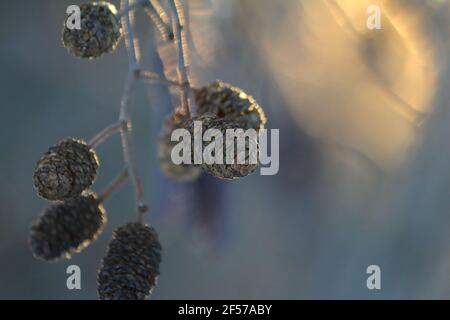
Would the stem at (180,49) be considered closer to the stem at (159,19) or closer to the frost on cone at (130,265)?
the stem at (159,19)

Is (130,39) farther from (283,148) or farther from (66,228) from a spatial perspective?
(283,148)

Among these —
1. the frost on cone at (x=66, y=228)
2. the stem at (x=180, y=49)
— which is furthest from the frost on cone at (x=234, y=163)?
the frost on cone at (x=66, y=228)

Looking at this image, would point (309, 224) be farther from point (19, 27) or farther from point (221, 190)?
point (19, 27)

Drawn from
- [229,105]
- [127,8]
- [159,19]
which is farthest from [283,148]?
[127,8]

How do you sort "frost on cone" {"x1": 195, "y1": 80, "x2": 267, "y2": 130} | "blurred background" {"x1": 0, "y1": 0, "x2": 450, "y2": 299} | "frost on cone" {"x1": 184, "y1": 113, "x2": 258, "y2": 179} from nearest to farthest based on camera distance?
"frost on cone" {"x1": 184, "y1": 113, "x2": 258, "y2": 179}
"frost on cone" {"x1": 195, "y1": 80, "x2": 267, "y2": 130}
"blurred background" {"x1": 0, "y1": 0, "x2": 450, "y2": 299}

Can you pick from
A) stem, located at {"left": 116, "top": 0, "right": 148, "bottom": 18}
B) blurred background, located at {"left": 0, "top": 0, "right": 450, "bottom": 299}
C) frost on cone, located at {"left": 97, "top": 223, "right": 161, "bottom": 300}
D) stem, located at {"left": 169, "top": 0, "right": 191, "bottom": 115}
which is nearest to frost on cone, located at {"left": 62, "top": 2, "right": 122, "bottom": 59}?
stem, located at {"left": 116, "top": 0, "right": 148, "bottom": 18}

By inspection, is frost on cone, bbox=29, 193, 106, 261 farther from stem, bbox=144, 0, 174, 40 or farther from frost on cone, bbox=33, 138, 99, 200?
stem, bbox=144, 0, 174, 40
